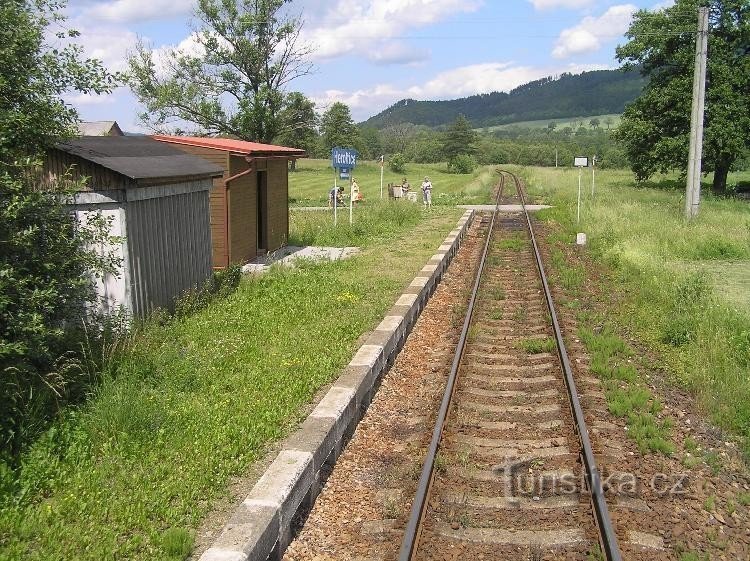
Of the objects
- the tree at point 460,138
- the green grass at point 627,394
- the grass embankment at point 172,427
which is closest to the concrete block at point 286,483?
the grass embankment at point 172,427

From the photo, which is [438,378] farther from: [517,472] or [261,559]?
[261,559]

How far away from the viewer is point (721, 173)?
3666 cm

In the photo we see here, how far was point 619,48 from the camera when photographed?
1470 inches

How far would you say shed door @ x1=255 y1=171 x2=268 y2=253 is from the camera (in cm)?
1662

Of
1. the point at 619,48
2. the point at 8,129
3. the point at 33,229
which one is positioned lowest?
the point at 33,229

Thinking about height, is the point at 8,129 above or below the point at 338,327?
above

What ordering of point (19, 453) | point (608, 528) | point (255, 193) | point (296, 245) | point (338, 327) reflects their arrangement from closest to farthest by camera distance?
point (608, 528)
point (19, 453)
point (338, 327)
point (255, 193)
point (296, 245)

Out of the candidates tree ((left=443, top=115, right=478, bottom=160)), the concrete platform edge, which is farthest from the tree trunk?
tree ((left=443, top=115, right=478, bottom=160))

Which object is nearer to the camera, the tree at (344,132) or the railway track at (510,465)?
the railway track at (510,465)

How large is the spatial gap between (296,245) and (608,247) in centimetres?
808

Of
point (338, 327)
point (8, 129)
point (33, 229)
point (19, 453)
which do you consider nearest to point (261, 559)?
point (19, 453)

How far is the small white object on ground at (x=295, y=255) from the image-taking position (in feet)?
49.6

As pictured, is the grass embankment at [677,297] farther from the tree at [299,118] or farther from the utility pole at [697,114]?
the tree at [299,118]

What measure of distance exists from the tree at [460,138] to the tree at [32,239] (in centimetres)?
11045
